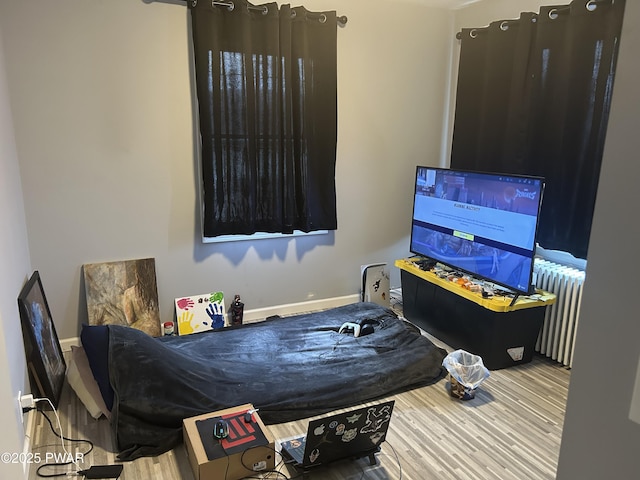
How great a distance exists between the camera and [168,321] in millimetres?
3479

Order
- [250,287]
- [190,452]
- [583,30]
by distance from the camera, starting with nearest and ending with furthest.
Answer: [190,452] → [583,30] → [250,287]

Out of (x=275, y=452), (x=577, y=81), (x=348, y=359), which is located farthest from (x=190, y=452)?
(x=577, y=81)

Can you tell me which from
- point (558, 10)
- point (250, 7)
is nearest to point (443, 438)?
point (558, 10)

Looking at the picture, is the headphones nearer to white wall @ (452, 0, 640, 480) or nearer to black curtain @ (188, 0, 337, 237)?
black curtain @ (188, 0, 337, 237)

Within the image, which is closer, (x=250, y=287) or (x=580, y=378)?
(x=580, y=378)

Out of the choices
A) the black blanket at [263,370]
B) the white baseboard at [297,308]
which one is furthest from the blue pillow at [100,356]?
the white baseboard at [297,308]

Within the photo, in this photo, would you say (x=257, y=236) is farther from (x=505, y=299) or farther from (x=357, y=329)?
(x=505, y=299)

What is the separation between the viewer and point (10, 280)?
2.24 metres

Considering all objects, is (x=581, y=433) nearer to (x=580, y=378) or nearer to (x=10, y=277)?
(x=580, y=378)

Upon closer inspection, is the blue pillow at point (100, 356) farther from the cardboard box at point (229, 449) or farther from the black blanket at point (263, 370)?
the cardboard box at point (229, 449)

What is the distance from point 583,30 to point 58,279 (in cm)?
363

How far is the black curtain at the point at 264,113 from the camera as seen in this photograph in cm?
319

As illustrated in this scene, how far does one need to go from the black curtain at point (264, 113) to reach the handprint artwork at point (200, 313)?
519 mm

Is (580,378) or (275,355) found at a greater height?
(580,378)
